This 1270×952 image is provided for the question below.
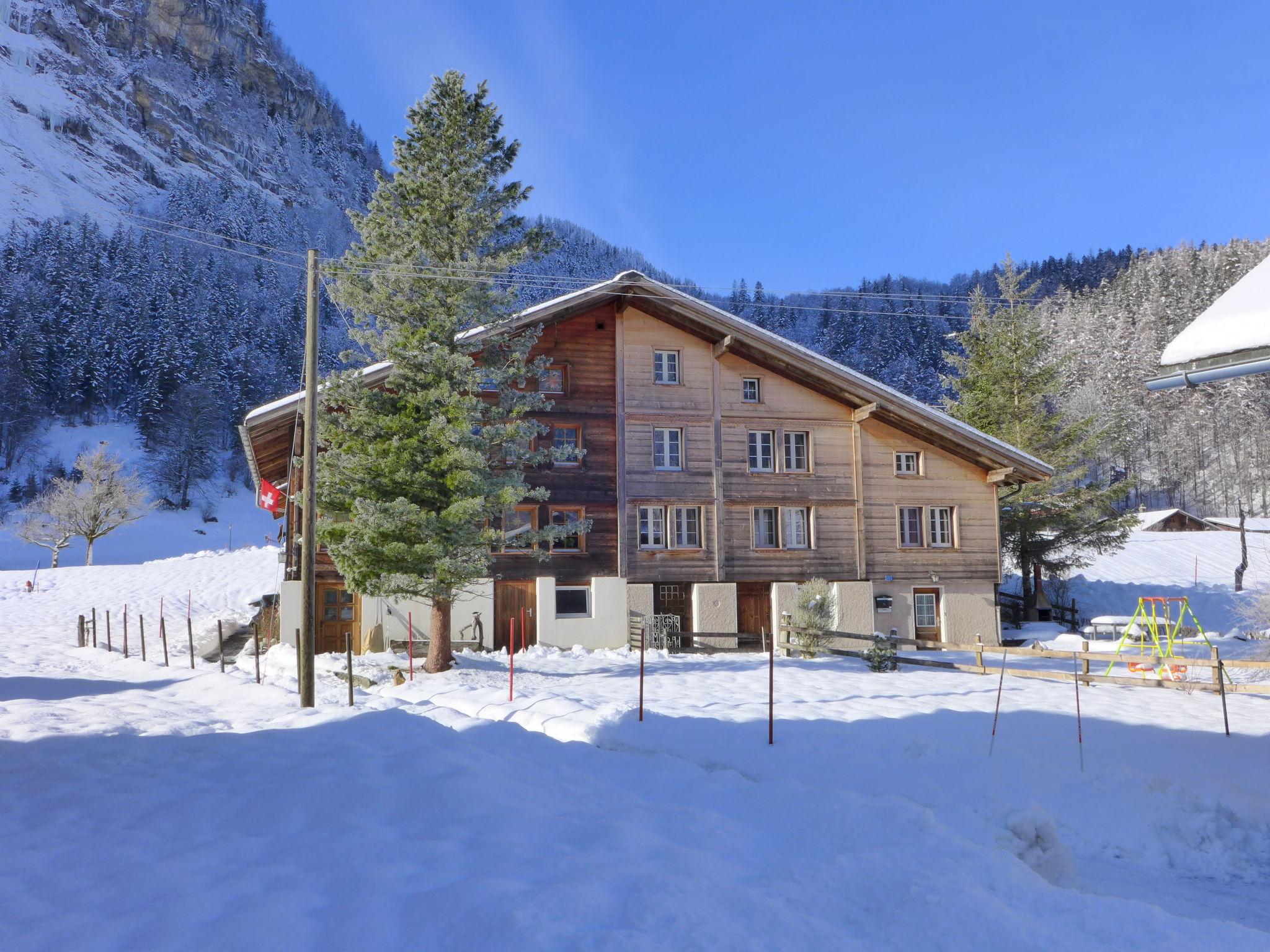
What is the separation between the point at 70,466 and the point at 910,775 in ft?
324

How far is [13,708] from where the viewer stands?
40.0 ft

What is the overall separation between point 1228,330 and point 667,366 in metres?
23.6

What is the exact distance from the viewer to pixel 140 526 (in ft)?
264

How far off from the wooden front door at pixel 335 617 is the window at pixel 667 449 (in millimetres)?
10598

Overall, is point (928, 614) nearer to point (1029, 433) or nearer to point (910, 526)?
point (910, 526)

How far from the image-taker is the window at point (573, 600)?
90.2 feet

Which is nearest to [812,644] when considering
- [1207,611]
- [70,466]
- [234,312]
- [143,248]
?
[1207,611]

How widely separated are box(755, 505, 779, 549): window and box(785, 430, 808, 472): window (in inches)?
64.3

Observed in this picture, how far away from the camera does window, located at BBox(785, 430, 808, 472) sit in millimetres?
30108

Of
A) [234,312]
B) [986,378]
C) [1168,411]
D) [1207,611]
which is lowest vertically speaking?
[1207,611]

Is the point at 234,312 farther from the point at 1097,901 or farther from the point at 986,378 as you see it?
the point at 1097,901

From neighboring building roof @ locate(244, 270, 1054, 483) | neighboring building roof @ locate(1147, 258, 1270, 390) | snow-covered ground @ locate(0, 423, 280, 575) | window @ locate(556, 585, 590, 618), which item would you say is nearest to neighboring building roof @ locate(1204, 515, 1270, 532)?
neighboring building roof @ locate(244, 270, 1054, 483)

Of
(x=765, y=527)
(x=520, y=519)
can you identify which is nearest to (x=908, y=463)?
(x=765, y=527)

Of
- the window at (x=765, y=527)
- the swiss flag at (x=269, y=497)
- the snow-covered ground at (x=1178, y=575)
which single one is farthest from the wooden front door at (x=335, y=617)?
the snow-covered ground at (x=1178, y=575)
